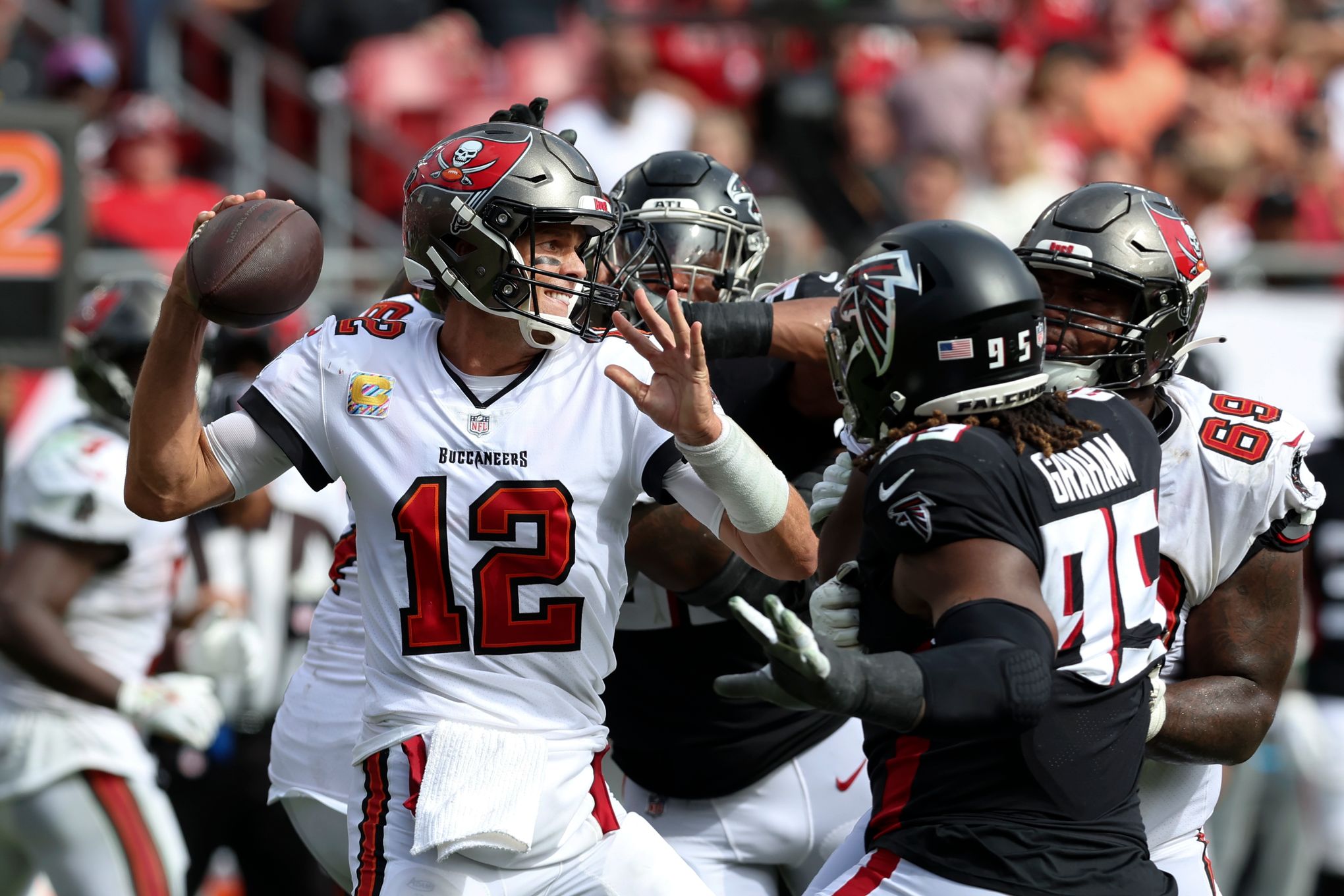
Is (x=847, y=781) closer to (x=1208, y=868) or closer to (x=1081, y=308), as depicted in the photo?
(x=1208, y=868)

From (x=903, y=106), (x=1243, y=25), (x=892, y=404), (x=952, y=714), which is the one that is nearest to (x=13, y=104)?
(x=892, y=404)

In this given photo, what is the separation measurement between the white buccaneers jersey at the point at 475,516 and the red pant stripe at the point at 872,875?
2.10 feet

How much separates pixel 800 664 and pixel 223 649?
367cm

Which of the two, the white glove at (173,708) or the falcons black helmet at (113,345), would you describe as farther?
the falcons black helmet at (113,345)

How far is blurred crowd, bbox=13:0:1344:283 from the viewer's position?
977 centimetres

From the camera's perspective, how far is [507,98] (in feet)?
37.3

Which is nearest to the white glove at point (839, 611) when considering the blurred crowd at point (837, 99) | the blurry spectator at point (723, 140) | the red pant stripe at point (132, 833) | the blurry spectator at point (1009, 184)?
the red pant stripe at point (132, 833)

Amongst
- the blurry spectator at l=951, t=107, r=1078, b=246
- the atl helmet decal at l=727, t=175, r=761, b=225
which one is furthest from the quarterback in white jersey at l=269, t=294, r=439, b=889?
the blurry spectator at l=951, t=107, r=1078, b=246

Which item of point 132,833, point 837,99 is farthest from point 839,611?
point 837,99

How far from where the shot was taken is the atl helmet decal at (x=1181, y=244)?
3633mm

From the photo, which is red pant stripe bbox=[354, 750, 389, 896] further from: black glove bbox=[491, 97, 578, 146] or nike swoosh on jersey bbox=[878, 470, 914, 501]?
black glove bbox=[491, 97, 578, 146]

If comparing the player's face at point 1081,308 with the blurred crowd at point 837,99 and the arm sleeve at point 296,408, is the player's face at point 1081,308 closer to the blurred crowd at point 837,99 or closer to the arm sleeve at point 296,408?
the arm sleeve at point 296,408

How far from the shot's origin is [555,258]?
134 inches

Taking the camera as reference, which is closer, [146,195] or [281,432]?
[281,432]
